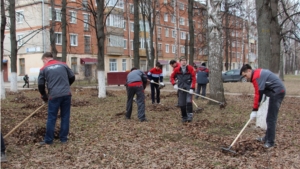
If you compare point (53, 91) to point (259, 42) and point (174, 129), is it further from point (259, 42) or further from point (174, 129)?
point (259, 42)

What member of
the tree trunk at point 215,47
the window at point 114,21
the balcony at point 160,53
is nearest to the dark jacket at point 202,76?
the tree trunk at point 215,47

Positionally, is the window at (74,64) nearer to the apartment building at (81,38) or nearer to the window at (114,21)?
the apartment building at (81,38)

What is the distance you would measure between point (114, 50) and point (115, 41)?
4.18 feet

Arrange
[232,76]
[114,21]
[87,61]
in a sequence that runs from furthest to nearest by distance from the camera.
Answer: [114,21], [87,61], [232,76]

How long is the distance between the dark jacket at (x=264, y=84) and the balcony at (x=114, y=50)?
1372 inches

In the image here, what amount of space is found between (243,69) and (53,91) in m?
3.49

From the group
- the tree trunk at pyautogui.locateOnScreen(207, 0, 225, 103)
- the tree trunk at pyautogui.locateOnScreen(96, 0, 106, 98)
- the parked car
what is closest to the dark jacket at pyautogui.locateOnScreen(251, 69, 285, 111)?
the tree trunk at pyautogui.locateOnScreen(207, 0, 225, 103)

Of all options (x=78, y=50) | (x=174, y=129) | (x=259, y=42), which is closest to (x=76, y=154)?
(x=174, y=129)

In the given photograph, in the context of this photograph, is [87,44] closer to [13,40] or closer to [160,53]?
[160,53]

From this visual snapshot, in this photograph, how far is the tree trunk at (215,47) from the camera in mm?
10086

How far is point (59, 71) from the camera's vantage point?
5.41m

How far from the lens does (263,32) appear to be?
723cm

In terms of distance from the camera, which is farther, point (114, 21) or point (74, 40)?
point (114, 21)

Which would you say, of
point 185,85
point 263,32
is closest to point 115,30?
point 185,85
